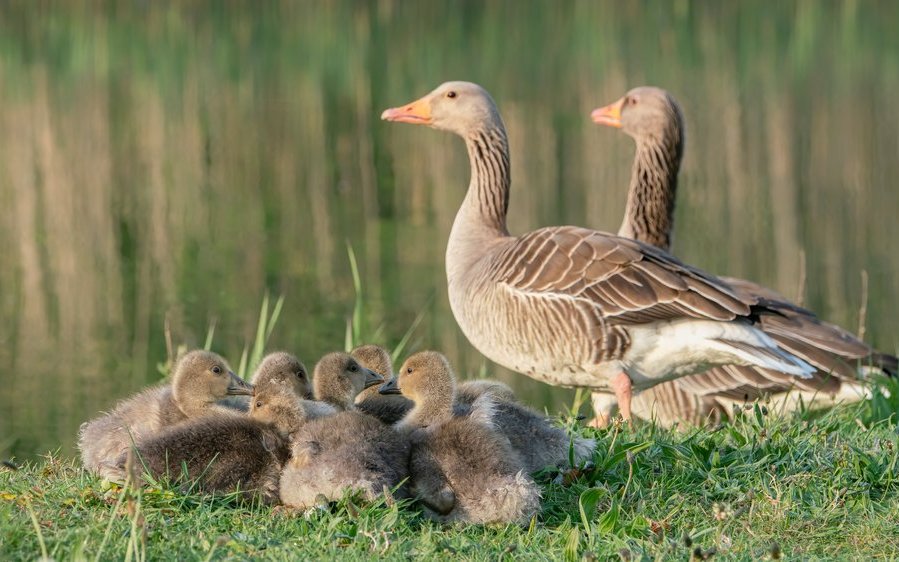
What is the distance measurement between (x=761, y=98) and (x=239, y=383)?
22.9 metres

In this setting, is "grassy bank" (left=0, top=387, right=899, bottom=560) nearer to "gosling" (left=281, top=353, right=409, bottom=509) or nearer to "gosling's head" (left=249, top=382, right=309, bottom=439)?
"gosling" (left=281, top=353, right=409, bottom=509)

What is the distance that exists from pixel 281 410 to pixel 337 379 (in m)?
0.60

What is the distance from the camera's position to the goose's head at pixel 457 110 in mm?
9969

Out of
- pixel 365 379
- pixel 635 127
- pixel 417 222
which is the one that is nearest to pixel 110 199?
pixel 417 222

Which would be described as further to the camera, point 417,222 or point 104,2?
point 104,2

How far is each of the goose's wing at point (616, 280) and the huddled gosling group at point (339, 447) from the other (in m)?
2.17

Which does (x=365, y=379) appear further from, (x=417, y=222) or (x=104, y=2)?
(x=104, y=2)

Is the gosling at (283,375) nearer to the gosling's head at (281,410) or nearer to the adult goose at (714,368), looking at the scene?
the gosling's head at (281,410)

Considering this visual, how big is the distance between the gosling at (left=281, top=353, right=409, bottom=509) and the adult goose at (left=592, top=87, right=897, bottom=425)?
3.82m

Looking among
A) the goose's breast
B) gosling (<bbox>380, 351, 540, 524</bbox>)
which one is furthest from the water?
gosling (<bbox>380, 351, 540, 524</bbox>)

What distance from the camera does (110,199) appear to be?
64.2ft

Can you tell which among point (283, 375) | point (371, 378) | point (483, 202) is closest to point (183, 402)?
point (283, 375)

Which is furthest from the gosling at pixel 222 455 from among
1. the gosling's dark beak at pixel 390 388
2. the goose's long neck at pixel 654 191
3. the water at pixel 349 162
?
the goose's long neck at pixel 654 191

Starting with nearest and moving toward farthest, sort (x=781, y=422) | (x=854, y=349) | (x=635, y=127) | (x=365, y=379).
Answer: (x=365, y=379) → (x=781, y=422) → (x=854, y=349) → (x=635, y=127)
